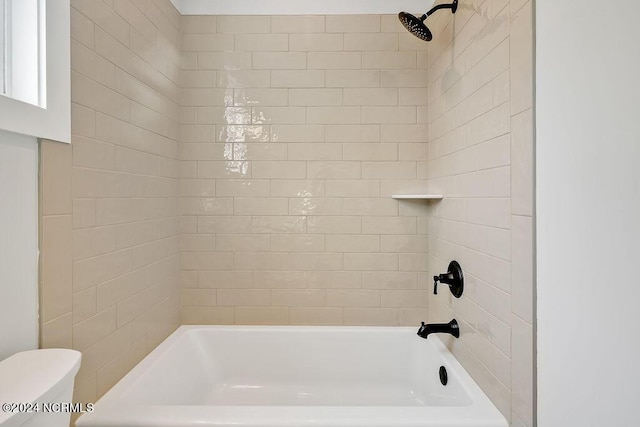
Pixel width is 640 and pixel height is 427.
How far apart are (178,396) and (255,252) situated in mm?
804

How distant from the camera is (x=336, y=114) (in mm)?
2002

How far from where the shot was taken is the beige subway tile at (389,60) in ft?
6.54

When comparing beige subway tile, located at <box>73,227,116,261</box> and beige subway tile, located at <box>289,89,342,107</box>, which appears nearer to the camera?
beige subway tile, located at <box>73,227,116,261</box>

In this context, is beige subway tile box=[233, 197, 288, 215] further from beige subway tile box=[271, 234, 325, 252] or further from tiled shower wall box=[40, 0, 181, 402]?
tiled shower wall box=[40, 0, 181, 402]

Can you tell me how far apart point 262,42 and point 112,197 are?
48.6 inches

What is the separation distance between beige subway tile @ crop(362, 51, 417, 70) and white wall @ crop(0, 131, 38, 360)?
1646mm

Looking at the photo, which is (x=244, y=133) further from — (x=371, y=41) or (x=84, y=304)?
(x=84, y=304)

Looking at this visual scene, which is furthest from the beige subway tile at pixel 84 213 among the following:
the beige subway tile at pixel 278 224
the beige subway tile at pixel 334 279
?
the beige subway tile at pixel 334 279

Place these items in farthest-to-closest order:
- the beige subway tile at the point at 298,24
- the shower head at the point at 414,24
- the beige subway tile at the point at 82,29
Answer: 1. the beige subway tile at the point at 298,24
2. the shower head at the point at 414,24
3. the beige subway tile at the point at 82,29

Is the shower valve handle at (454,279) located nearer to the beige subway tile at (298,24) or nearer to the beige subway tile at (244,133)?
the beige subway tile at (244,133)

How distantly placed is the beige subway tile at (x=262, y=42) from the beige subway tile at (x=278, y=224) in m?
0.98

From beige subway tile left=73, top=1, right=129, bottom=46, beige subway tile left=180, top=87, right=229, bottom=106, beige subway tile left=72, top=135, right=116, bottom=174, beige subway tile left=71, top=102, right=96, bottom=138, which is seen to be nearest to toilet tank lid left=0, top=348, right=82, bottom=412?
beige subway tile left=72, top=135, right=116, bottom=174

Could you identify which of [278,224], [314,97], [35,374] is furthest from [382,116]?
[35,374]

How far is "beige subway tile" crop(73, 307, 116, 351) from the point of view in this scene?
114 centimetres
